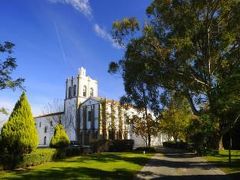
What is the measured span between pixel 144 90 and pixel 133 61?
6830 mm

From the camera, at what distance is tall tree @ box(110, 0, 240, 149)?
102ft

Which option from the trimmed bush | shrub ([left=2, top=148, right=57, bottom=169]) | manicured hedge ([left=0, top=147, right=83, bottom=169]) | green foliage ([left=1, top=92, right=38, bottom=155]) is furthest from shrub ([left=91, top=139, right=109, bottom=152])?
green foliage ([left=1, top=92, right=38, bottom=155])

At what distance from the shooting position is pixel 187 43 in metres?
29.9

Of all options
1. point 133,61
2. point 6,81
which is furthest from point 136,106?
point 6,81

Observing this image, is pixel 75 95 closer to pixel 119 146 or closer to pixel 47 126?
pixel 47 126

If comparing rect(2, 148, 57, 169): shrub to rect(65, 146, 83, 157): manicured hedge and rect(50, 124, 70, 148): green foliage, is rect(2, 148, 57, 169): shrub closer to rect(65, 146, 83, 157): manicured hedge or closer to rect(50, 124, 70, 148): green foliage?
rect(65, 146, 83, 157): manicured hedge

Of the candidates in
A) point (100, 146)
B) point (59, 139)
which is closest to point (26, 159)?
point (59, 139)

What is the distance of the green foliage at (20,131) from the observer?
2327 centimetres

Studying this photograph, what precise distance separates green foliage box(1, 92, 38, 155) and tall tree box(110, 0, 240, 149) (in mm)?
12076

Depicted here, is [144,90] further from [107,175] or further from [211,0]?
[107,175]

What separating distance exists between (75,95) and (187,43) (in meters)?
59.0

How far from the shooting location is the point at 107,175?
20.2 metres

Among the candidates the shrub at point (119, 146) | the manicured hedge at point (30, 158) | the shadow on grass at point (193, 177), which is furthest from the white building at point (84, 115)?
the shadow on grass at point (193, 177)

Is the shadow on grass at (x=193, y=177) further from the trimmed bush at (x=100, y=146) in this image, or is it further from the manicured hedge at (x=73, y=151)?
the trimmed bush at (x=100, y=146)
